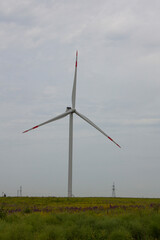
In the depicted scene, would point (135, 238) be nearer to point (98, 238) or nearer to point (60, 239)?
point (98, 238)

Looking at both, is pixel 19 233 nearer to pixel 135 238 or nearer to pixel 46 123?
pixel 135 238

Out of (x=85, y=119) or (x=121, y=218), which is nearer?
(x=121, y=218)

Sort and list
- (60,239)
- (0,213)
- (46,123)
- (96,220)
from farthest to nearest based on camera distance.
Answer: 1. (46,123)
2. (0,213)
3. (96,220)
4. (60,239)

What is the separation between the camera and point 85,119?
180 ft

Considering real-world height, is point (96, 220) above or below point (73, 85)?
below

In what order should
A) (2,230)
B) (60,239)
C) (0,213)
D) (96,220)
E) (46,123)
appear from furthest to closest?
(46,123), (0,213), (96,220), (2,230), (60,239)

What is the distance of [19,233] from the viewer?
15227 millimetres

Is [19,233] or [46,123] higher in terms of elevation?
[46,123]

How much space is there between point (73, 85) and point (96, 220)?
129 ft

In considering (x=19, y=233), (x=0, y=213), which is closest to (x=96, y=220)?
(x=19, y=233)

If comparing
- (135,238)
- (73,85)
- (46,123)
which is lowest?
(135,238)

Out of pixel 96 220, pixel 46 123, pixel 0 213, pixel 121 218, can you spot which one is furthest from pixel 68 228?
pixel 46 123

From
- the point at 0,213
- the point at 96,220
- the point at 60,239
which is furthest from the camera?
the point at 0,213

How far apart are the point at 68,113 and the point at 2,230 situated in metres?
40.6
